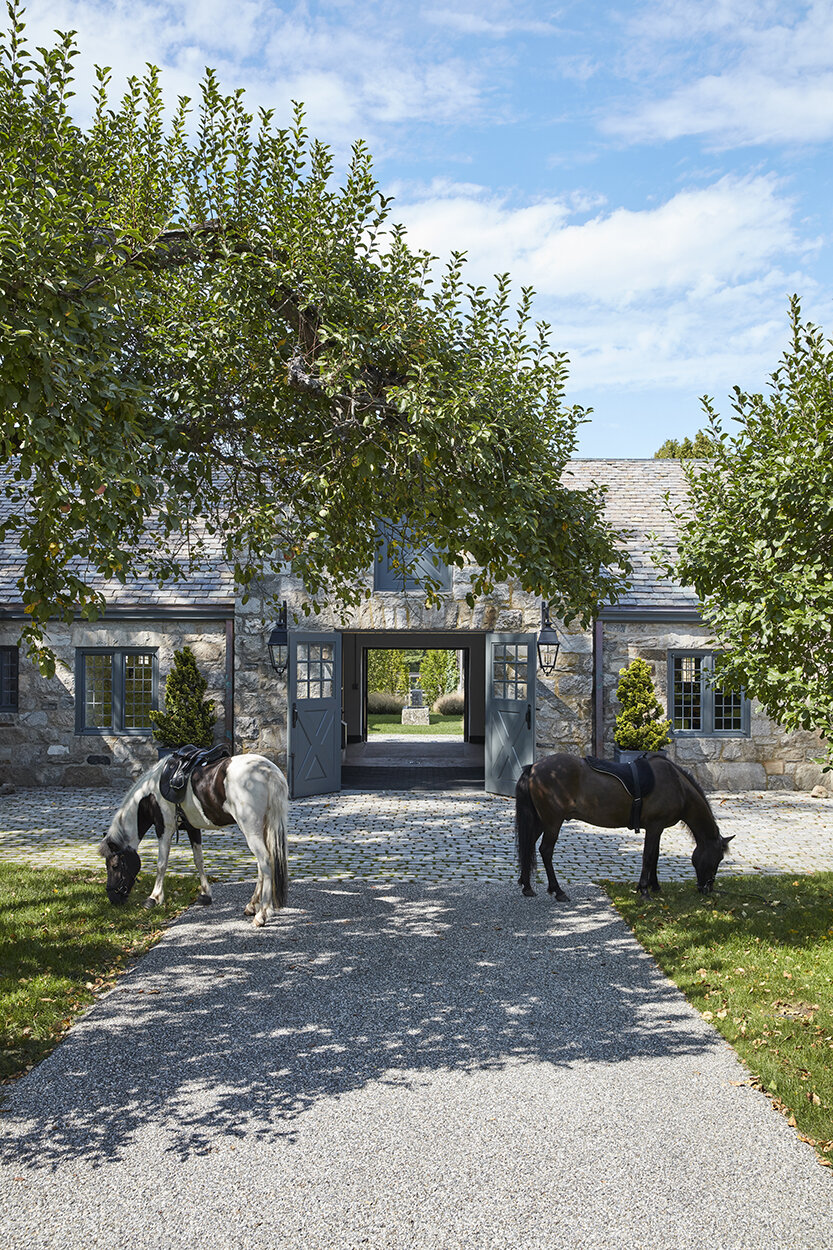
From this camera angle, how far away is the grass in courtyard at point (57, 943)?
5.50 meters

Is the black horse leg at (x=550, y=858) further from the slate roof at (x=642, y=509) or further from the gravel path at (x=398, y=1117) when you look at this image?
the slate roof at (x=642, y=509)

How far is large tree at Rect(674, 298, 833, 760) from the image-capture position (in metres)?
6.45

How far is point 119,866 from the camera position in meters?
7.80

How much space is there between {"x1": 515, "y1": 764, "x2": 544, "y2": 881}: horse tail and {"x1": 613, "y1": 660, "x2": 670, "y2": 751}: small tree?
19.8ft

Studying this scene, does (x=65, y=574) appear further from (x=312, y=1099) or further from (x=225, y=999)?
(x=312, y=1099)

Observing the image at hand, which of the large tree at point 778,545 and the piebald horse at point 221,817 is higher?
the large tree at point 778,545

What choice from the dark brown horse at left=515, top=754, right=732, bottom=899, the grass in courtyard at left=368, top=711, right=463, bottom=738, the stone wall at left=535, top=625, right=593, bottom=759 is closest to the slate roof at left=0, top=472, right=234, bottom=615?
the stone wall at left=535, top=625, right=593, bottom=759

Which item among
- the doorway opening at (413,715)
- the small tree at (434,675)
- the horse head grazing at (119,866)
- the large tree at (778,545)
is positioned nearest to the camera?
the large tree at (778,545)

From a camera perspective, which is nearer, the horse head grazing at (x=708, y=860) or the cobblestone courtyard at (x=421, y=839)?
the horse head grazing at (x=708, y=860)

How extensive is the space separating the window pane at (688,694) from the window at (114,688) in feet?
29.7

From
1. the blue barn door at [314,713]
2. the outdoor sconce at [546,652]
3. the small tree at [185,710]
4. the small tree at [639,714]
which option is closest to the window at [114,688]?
the small tree at [185,710]

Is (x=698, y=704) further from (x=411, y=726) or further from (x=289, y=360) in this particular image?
(x=411, y=726)

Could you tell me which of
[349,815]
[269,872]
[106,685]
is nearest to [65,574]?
[269,872]

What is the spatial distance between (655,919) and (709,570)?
3.12 m
